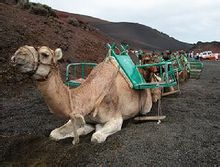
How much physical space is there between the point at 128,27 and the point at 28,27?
180 ft

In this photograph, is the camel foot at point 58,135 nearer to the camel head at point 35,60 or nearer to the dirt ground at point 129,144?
the dirt ground at point 129,144

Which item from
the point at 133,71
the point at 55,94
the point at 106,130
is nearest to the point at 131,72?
the point at 133,71

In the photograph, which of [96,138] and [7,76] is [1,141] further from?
[7,76]

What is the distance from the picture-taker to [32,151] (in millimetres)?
5828

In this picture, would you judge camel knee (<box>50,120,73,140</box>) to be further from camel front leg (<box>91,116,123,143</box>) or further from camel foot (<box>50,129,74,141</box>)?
camel front leg (<box>91,116,123,143</box>)

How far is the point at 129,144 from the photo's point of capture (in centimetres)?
550

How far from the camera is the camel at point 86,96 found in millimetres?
4898

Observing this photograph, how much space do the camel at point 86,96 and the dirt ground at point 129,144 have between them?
7.6 inches

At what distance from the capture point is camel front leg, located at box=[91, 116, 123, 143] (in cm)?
566

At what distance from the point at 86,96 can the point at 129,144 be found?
960 mm

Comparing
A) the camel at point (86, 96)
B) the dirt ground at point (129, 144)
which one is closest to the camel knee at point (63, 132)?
the camel at point (86, 96)

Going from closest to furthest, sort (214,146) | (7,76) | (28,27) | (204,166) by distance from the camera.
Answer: (204,166)
(214,146)
(7,76)
(28,27)

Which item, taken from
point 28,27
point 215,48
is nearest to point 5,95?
point 28,27

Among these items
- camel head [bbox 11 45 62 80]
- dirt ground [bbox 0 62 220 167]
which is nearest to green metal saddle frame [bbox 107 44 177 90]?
dirt ground [bbox 0 62 220 167]
